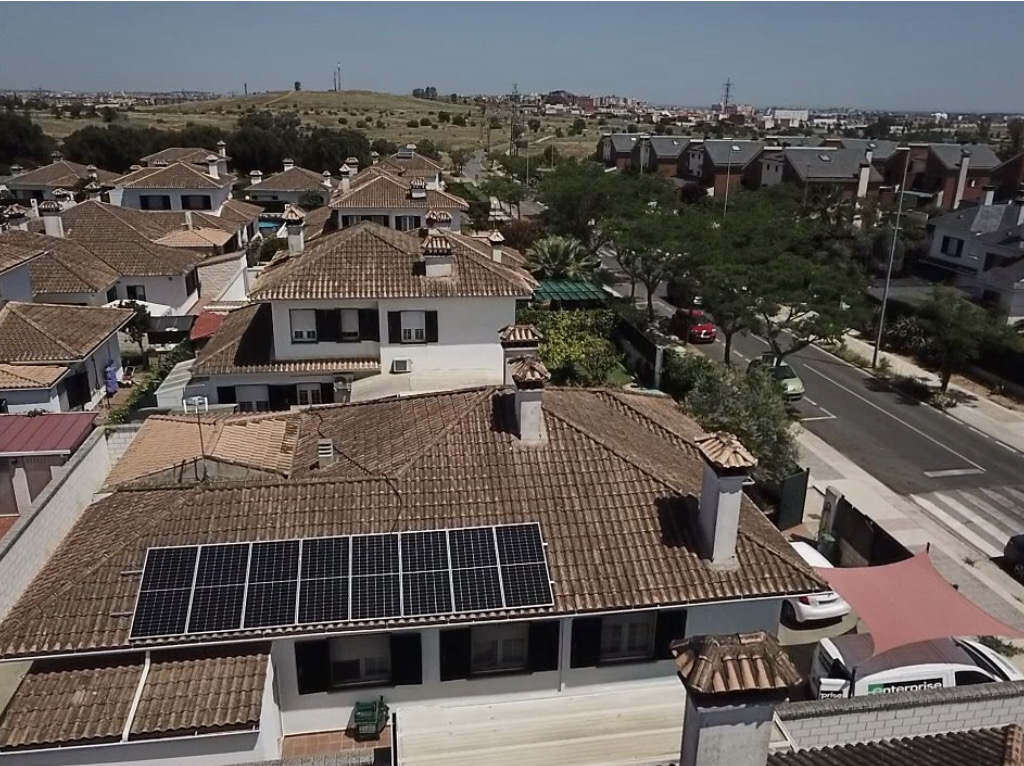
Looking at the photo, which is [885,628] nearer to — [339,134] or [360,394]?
[360,394]

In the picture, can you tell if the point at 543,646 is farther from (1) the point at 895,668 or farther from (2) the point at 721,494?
(1) the point at 895,668

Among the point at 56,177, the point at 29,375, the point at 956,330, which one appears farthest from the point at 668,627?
the point at 56,177

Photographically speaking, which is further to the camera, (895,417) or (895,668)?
(895,417)

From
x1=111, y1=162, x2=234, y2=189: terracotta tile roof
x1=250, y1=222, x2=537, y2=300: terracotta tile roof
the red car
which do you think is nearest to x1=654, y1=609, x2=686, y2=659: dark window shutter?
x1=250, y1=222, x2=537, y2=300: terracotta tile roof

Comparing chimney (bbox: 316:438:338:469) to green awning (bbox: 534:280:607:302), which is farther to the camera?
green awning (bbox: 534:280:607:302)

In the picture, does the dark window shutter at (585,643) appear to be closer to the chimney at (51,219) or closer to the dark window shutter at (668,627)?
the dark window shutter at (668,627)

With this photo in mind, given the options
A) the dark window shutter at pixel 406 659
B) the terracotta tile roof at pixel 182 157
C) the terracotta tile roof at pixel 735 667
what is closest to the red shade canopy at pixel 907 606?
the dark window shutter at pixel 406 659

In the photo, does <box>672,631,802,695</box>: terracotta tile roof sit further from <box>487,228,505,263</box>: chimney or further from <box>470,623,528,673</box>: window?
<box>487,228,505,263</box>: chimney
